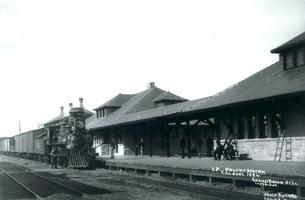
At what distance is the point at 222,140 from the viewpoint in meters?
23.1

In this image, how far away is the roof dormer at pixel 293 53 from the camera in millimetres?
20391

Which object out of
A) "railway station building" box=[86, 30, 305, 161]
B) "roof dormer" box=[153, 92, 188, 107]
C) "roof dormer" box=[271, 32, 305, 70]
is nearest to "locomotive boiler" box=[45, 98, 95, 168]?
"railway station building" box=[86, 30, 305, 161]

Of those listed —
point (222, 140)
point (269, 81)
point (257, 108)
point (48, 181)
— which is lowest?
point (48, 181)

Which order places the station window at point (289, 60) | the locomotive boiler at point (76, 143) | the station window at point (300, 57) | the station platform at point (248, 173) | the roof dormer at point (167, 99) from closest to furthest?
1. the station platform at point (248, 173)
2. the station window at point (300, 57)
3. the station window at point (289, 60)
4. the locomotive boiler at point (76, 143)
5. the roof dormer at point (167, 99)

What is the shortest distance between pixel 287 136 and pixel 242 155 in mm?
2764

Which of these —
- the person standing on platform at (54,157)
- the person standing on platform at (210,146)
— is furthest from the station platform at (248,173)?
the person standing on platform at (54,157)

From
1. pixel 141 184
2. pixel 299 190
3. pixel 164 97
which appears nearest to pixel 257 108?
pixel 141 184

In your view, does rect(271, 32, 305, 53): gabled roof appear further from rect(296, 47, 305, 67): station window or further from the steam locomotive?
the steam locomotive

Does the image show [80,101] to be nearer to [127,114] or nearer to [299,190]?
[127,114]

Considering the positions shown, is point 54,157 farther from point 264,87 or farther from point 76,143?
point 264,87

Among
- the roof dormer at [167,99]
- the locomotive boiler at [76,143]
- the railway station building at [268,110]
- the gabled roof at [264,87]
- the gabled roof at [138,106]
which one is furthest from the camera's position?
the gabled roof at [138,106]

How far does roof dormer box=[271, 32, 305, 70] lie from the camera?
2039 centimetres

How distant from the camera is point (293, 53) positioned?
2078 cm

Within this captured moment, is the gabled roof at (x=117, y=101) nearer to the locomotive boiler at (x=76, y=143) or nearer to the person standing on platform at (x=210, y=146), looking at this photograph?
the locomotive boiler at (x=76, y=143)
